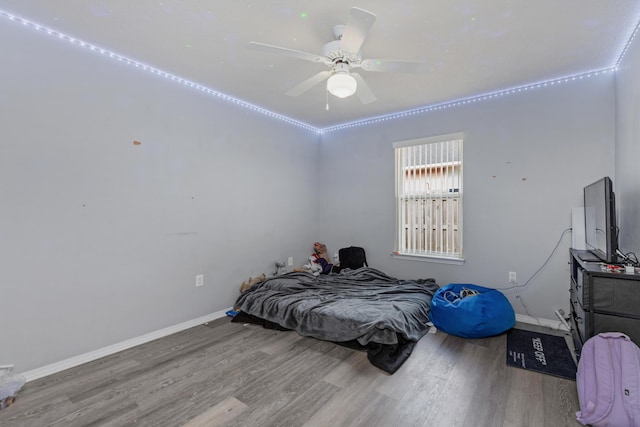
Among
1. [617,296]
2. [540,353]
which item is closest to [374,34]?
[617,296]

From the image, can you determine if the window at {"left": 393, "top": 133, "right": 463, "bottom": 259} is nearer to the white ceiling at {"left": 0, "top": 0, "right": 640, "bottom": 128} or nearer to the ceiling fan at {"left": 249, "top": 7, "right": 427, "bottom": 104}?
the white ceiling at {"left": 0, "top": 0, "right": 640, "bottom": 128}

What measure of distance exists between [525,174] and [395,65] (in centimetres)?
215

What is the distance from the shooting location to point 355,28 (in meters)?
1.77

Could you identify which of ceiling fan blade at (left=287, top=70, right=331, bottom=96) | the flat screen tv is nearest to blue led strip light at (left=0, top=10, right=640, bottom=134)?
the flat screen tv

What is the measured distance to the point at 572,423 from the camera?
1717 mm

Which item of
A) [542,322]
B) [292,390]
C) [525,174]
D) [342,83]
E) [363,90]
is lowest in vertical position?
[292,390]

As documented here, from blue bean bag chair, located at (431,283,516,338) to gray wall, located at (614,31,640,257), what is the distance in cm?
107

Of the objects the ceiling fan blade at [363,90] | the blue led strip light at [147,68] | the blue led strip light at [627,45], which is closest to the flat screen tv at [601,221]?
the blue led strip light at [627,45]

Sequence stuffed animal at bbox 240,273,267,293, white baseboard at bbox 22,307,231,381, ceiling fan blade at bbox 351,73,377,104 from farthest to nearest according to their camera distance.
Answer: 1. stuffed animal at bbox 240,273,267,293
2. ceiling fan blade at bbox 351,73,377,104
3. white baseboard at bbox 22,307,231,381

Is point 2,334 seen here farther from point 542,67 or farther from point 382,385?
point 542,67

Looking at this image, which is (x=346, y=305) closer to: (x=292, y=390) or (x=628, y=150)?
(x=292, y=390)

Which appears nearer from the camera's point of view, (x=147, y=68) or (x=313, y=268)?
(x=147, y=68)

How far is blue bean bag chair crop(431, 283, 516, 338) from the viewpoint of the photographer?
2.83 m

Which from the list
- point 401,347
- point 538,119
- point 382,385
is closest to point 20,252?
point 382,385
